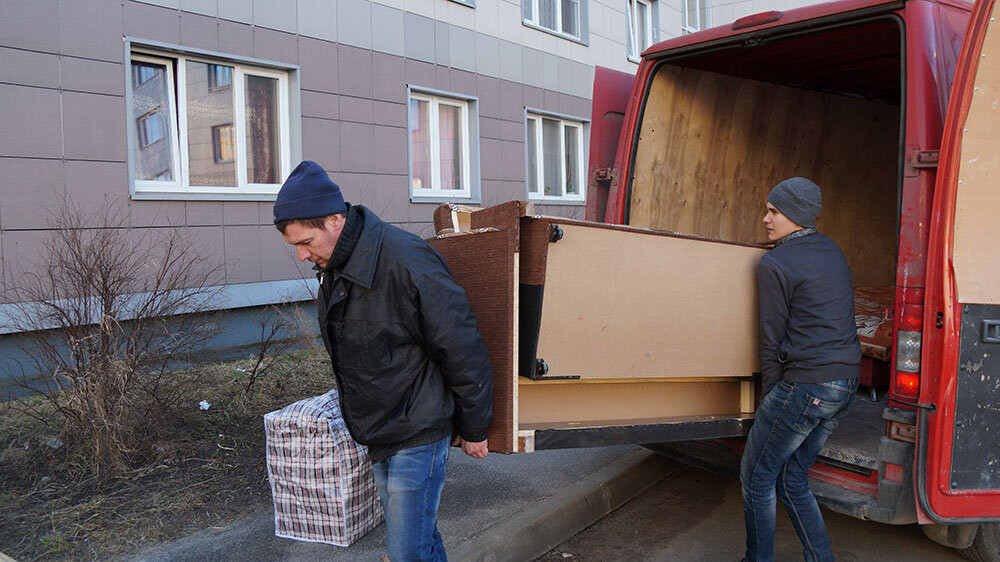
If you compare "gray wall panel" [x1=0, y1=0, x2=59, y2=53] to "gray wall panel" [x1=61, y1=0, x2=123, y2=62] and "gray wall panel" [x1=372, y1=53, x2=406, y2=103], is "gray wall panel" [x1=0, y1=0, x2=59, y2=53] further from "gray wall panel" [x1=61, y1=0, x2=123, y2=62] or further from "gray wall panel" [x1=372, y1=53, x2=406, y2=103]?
"gray wall panel" [x1=372, y1=53, x2=406, y2=103]

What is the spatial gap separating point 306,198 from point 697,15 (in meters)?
16.6

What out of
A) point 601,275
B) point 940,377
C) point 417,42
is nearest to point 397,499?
point 601,275

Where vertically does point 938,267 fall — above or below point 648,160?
below

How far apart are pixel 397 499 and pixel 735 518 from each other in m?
2.44

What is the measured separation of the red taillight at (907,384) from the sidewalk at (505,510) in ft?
5.80

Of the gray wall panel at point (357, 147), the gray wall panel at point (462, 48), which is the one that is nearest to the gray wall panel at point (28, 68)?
the gray wall panel at point (357, 147)

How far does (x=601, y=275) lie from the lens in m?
2.75

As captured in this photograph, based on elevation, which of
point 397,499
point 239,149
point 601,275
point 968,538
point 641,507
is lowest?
point 641,507

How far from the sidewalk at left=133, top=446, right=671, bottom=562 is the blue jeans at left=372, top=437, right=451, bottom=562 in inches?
32.0

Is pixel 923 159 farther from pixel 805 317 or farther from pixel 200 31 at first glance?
pixel 200 31

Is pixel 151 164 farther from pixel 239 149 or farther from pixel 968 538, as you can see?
pixel 968 538

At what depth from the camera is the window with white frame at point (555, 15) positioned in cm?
1138

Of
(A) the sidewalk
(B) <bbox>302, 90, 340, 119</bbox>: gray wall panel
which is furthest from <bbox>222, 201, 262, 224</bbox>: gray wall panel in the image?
(A) the sidewalk

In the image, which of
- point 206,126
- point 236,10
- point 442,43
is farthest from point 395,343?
point 442,43
